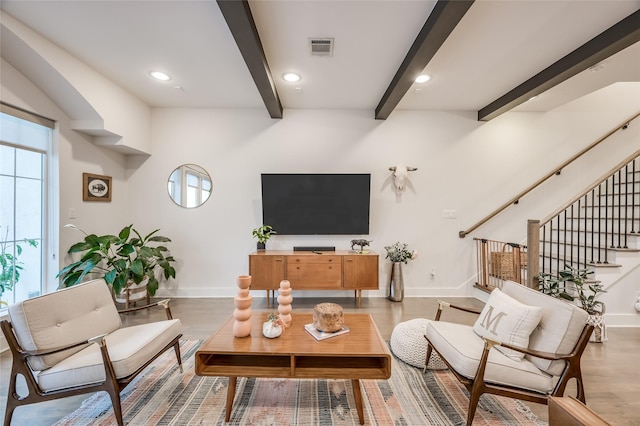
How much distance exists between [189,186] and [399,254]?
11.2ft

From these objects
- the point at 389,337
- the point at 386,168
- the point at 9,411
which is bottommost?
the point at 389,337

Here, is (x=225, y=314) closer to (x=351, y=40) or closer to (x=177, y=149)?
(x=177, y=149)

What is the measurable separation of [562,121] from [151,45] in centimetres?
569

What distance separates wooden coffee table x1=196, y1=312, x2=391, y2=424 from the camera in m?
1.57

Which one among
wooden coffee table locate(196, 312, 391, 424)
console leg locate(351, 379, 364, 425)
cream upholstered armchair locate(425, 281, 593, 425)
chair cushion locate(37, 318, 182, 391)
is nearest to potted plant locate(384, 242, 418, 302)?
cream upholstered armchair locate(425, 281, 593, 425)

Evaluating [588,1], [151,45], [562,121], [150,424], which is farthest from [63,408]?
[562,121]

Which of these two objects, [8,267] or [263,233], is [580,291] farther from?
[8,267]

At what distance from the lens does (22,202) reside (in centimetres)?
274

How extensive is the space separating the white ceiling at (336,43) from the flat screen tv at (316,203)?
1.18 metres

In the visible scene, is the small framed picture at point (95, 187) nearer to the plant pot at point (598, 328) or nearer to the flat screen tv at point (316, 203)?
the flat screen tv at point (316, 203)

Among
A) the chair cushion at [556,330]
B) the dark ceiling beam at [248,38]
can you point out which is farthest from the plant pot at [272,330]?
the dark ceiling beam at [248,38]

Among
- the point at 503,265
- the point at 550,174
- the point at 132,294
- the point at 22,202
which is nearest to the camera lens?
the point at 22,202

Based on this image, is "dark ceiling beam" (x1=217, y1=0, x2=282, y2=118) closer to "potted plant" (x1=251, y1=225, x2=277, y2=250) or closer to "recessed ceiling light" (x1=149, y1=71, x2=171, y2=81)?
"recessed ceiling light" (x1=149, y1=71, x2=171, y2=81)

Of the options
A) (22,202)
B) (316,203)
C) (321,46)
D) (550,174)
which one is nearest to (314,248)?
(316,203)
